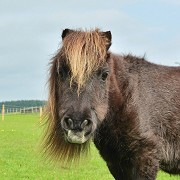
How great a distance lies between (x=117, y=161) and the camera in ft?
21.9

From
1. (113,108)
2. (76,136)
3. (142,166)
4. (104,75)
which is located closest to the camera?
(76,136)

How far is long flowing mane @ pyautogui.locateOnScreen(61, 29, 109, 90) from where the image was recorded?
577 cm

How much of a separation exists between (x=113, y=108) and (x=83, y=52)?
109 cm

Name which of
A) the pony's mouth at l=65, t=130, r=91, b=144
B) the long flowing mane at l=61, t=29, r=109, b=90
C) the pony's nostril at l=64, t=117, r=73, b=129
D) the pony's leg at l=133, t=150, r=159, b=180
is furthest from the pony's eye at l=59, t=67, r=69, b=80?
the pony's leg at l=133, t=150, r=159, b=180

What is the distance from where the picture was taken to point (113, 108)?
21.6ft

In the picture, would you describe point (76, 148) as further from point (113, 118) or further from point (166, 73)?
point (166, 73)

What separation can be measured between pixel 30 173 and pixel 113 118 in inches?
291

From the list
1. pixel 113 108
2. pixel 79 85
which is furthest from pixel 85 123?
pixel 113 108

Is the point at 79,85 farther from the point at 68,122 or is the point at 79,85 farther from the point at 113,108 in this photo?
the point at 113,108

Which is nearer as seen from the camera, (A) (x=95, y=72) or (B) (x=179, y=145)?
(A) (x=95, y=72)

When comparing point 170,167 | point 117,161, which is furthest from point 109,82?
point 170,167

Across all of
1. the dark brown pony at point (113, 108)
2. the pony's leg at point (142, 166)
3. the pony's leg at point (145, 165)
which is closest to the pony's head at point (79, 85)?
the dark brown pony at point (113, 108)

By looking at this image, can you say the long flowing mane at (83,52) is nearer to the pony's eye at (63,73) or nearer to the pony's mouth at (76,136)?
the pony's eye at (63,73)

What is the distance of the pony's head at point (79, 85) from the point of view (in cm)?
545
